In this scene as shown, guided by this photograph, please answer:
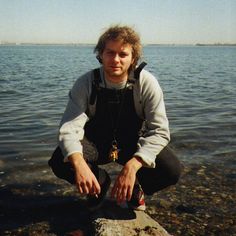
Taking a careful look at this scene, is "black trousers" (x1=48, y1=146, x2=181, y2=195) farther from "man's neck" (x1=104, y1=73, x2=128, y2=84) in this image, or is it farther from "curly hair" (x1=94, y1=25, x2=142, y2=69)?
"curly hair" (x1=94, y1=25, x2=142, y2=69)

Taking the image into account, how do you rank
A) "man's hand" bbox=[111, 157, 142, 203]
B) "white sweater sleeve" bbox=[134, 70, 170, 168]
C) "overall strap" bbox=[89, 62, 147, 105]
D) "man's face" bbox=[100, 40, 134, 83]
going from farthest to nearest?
1. "overall strap" bbox=[89, 62, 147, 105]
2. "man's face" bbox=[100, 40, 134, 83]
3. "white sweater sleeve" bbox=[134, 70, 170, 168]
4. "man's hand" bbox=[111, 157, 142, 203]

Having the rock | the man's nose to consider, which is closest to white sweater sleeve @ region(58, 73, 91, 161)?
the man's nose

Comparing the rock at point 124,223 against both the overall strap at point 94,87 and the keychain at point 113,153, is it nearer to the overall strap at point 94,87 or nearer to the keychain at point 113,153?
the keychain at point 113,153

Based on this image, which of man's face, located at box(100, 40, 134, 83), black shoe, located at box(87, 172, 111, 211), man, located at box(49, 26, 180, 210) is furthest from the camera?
black shoe, located at box(87, 172, 111, 211)

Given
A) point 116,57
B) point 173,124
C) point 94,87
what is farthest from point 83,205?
point 173,124

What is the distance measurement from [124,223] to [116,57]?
7.52 ft

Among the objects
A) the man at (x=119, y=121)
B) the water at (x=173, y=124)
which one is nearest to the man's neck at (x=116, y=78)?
the man at (x=119, y=121)

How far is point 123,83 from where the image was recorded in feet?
16.3

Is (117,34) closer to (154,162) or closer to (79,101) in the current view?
(79,101)

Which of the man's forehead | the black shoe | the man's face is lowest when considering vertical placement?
the black shoe

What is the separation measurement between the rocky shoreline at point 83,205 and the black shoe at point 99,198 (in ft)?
0.80

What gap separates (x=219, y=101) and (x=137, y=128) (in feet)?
38.5

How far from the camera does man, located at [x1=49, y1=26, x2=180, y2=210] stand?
4664 mm

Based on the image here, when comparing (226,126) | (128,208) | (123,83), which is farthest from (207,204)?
(226,126)
